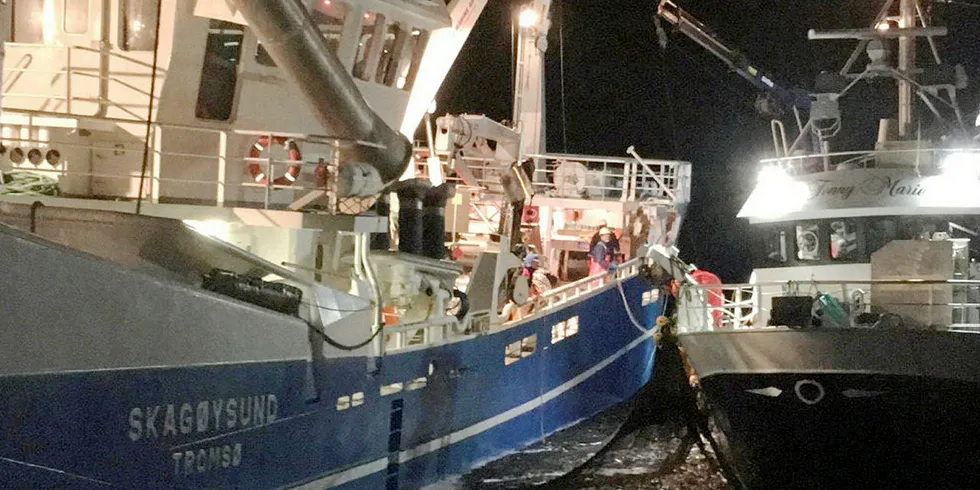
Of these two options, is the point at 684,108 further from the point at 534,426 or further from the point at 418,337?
the point at 418,337

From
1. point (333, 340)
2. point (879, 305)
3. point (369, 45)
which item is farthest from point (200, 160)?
point (879, 305)

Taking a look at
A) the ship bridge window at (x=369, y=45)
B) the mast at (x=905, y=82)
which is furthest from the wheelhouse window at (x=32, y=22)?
the mast at (x=905, y=82)

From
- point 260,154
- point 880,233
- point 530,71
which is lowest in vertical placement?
point 880,233

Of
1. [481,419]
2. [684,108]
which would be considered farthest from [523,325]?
[684,108]

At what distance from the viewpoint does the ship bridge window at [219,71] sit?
33.9 feet

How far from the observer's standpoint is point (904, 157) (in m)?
13.6

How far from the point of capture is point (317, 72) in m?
9.71

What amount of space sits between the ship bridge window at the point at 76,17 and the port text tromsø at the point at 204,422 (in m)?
4.46

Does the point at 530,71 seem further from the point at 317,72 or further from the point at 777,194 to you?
the point at 317,72

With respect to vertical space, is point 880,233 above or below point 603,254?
above

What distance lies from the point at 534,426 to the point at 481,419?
231 cm

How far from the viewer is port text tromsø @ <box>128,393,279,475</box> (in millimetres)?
7011

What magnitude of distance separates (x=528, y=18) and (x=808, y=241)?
957cm

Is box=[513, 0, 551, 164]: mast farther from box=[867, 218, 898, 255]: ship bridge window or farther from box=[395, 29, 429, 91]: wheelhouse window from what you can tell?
box=[867, 218, 898, 255]: ship bridge window
